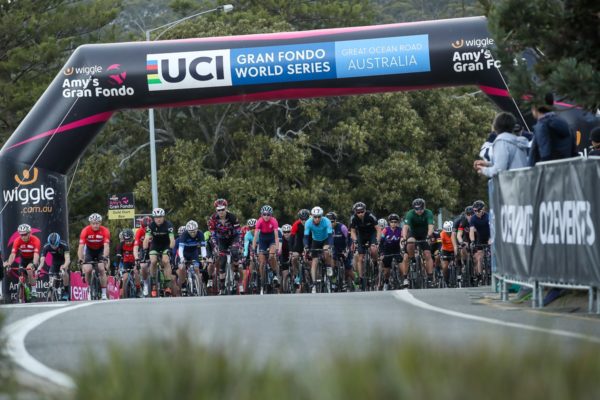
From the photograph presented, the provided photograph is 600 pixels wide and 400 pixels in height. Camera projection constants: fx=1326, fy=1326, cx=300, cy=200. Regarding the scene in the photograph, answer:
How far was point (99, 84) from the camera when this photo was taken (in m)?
22.0

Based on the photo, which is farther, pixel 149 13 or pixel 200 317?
pixel 149 13

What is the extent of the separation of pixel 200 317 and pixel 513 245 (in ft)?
11.3

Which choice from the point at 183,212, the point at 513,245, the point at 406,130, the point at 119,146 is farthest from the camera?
the point at 119,146

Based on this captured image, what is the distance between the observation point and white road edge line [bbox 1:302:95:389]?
699 cm

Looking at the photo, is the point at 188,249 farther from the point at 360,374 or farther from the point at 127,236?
the point at 360,374

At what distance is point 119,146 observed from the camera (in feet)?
166

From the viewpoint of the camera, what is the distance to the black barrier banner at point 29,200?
879 inches

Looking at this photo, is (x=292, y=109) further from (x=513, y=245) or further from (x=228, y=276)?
(x=513, y=245)

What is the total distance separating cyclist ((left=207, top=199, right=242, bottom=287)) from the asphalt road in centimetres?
1038

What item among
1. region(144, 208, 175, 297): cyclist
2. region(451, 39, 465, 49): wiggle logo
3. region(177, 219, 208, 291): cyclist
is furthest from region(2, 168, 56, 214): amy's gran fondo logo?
region(451, 39, 465, 49): wiggle logo

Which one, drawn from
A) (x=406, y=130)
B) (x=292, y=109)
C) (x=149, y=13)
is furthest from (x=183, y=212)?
(x=149, y=13)

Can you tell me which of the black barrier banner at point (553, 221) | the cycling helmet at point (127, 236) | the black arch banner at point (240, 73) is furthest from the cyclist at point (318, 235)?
the black barrier banner at point (553, 221)

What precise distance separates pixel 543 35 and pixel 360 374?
8.44 m

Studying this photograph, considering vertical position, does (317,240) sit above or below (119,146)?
below
